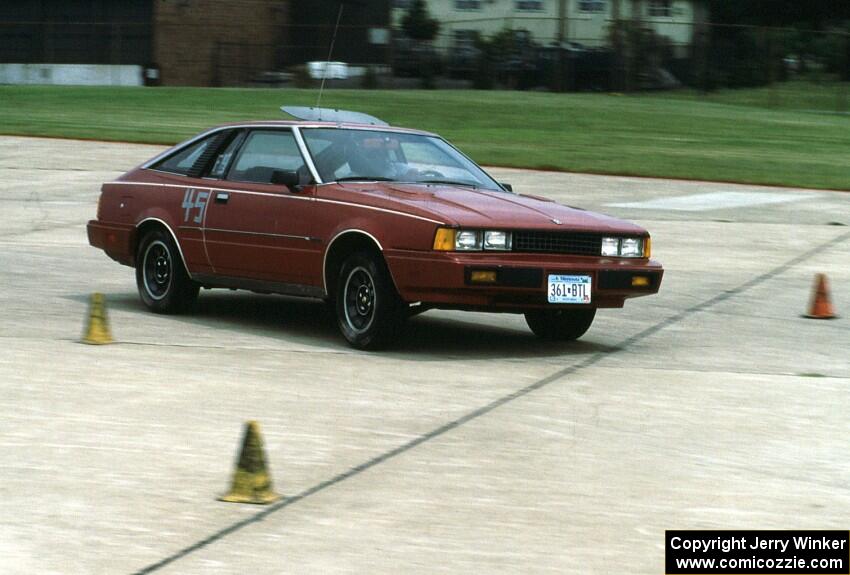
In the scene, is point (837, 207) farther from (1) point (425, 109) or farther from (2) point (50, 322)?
(1) point (425, 109)

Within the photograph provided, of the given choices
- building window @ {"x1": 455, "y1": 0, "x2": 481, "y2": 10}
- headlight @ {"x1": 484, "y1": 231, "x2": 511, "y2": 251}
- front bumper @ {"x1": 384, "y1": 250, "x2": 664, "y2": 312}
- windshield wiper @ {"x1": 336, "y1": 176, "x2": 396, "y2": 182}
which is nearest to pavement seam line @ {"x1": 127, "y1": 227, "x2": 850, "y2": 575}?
front bumper @ {"x1": 384, "y1": 250, "x2": 664, "y2": 312}

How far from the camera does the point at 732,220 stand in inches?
677

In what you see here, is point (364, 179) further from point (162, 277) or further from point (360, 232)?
point (162, 277)

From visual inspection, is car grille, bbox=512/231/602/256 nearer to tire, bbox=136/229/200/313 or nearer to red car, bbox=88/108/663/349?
red car, bbox=88/108/663/349

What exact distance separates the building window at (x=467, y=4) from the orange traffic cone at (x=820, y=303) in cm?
4794

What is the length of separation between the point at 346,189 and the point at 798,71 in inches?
1540

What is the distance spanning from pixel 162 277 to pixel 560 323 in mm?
2955

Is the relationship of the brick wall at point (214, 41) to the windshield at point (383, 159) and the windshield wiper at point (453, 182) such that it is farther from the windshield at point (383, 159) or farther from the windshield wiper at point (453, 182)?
the windshield wiper at point (453, 182)

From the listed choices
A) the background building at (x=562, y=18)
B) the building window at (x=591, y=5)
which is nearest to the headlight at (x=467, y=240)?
the background building at (x=562, y=18)

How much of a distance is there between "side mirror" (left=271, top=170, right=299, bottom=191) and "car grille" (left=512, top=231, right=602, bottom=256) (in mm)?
1612

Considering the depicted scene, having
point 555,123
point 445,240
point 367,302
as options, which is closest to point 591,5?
point 555,123

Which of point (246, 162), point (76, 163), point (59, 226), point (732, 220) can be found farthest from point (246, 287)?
point (76, 163)

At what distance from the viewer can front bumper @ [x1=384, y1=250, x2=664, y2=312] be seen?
8.52 m

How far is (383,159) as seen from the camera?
32.0ft
